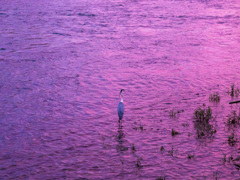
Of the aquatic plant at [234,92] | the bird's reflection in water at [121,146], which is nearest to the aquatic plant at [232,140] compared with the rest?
the bird's reflection in water at [121,146]

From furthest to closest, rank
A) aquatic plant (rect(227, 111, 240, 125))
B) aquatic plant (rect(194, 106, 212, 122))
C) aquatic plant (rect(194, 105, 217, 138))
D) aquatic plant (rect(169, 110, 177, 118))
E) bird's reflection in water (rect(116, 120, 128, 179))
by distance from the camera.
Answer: aquatic plant (rect(169, 110, 177, 118)), aquatic plant (rect(194, 106, 212, 122)), aquatic plant (rect(227, 111, 240, 125)), aquatic plant (rect(194, 105, 217, 138)), bird's reflection in water (rect(116, 120, 128, 179))

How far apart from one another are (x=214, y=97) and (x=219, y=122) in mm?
1786

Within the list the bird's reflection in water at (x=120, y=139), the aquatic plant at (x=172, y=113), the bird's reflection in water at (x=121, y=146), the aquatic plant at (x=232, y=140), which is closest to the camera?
the bird's reflection in water at (x=121, y=146)

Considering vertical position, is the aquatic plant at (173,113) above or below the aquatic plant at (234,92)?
below

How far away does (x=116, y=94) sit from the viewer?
13.1 meters

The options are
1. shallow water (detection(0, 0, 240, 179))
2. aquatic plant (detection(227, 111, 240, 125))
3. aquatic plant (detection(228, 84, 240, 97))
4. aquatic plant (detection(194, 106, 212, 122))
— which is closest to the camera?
shallow water (detection(0, 0, 240, 179))

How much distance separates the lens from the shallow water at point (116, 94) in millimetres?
8445

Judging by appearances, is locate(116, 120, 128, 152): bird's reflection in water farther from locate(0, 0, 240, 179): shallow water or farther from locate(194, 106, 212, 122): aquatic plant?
locate(194, 106, 212, 122): aquatic plant

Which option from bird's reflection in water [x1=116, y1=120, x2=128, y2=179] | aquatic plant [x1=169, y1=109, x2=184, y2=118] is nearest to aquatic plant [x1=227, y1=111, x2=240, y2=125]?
aquatic plant [x1=169, y1=109, x2=184, y2=118]

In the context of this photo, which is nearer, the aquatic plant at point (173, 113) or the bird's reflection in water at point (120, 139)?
the bird's reflection in water at point (120, 139)

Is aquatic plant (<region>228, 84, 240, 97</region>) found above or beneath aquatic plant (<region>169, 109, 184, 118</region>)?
above

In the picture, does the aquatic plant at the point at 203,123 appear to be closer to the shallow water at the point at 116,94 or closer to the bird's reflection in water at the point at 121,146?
the shallow water at the point at 116,94

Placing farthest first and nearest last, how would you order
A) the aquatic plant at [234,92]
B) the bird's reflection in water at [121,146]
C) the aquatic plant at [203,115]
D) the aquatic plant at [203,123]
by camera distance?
the aquatic plant at [234,92]
the aquatic plant at [203,115]
the aquatic plant at [203,123]
the bird's reflection in water at [121,146]

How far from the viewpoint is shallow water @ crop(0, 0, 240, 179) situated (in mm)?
8445
